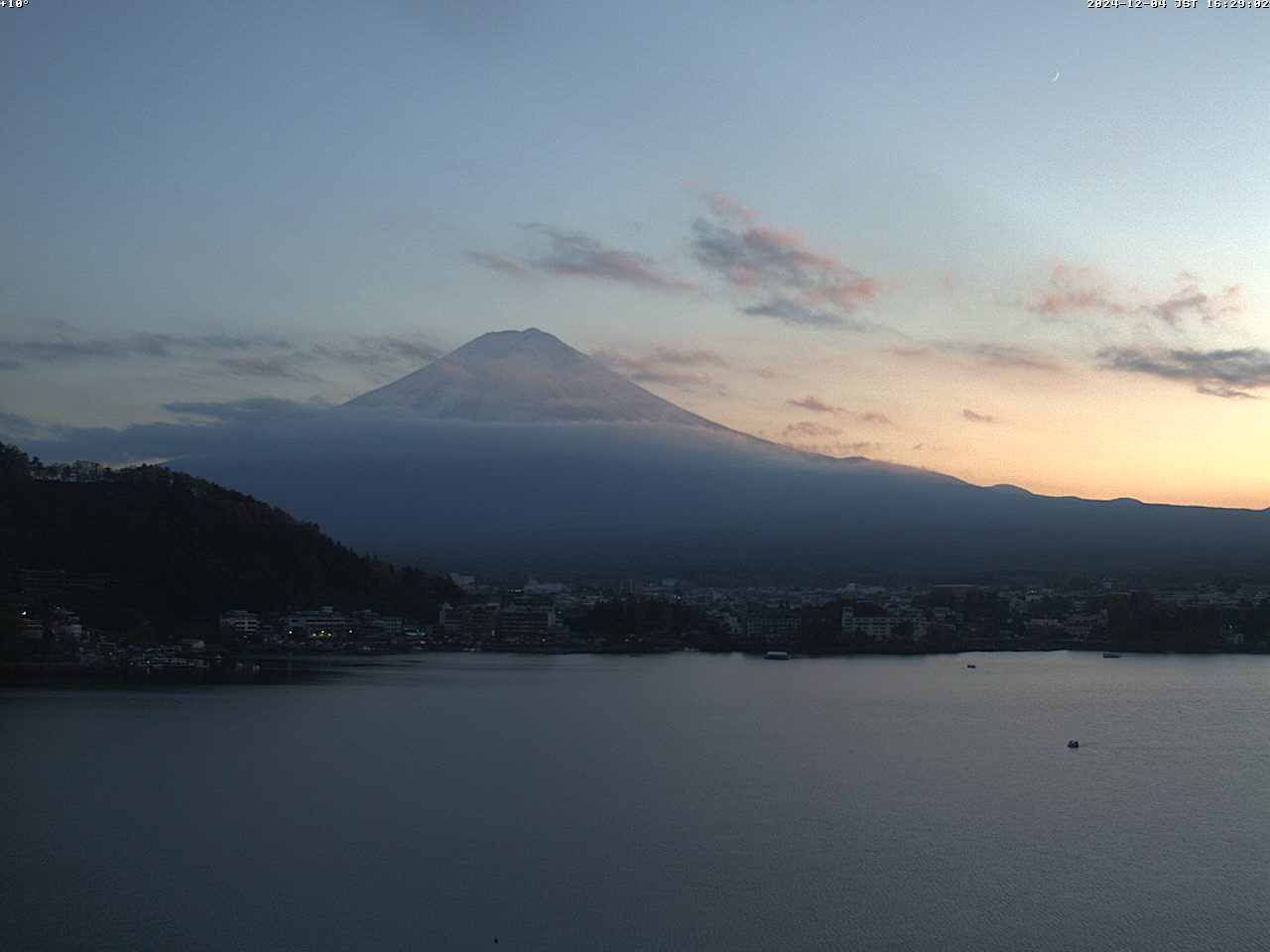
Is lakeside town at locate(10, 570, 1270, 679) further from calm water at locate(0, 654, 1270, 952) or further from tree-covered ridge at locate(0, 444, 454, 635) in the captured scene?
calm water at locate(0, 654, 1270, 952)

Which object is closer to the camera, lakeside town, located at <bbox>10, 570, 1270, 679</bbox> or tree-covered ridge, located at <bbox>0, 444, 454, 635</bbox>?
tree-covered ridge, located at <bbox>0, 444, 454, 635</bbox>

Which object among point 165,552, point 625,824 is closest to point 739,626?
point 165,552

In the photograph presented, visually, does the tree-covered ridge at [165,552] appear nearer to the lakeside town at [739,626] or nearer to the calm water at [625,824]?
the lakeside town at [739,626]

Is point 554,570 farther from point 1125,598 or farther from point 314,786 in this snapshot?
point 314,786

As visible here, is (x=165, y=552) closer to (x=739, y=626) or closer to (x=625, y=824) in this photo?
(x=739, y=626)

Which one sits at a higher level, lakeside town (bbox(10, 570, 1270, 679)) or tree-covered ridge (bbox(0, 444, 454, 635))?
tree-covered ridge (bbox(0, 444, 454, 635))

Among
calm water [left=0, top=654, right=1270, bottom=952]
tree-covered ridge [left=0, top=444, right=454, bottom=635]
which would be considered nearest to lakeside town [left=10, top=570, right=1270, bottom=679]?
tree-covered ridge [left=0, top=444, right=454, bottom=635]

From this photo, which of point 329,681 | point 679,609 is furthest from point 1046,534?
point 329,681
